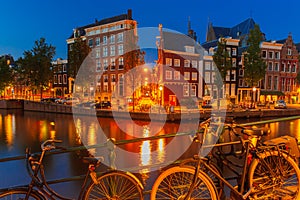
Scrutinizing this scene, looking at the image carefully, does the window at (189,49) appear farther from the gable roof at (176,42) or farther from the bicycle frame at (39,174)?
the bicycle frame at (39,174)

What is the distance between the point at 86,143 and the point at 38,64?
25.9 m

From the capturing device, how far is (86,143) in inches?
766

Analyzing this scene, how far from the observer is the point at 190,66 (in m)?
40.8

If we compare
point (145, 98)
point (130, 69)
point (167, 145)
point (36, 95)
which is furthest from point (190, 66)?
point (36, 95)

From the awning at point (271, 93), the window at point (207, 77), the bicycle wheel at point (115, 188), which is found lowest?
the bicycle wheel at point (115, 188)

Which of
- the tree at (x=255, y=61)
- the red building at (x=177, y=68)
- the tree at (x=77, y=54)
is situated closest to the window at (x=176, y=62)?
the red building at (x=177, y=68)

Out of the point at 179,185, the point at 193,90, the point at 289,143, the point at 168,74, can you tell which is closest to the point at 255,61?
the point at 193,90

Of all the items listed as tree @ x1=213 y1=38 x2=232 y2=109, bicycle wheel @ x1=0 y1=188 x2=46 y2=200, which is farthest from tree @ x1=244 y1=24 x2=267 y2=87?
bicycle wheel @ x1=0 y1=188 x2=46 y2=200

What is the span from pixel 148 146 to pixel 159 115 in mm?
11269

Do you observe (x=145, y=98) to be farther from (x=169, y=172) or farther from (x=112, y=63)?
(x=169, y=172)

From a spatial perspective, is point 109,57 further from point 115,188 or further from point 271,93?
point 115,188

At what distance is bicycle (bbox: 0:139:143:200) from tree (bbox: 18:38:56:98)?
41.3m

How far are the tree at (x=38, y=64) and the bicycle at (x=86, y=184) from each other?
1625 inches

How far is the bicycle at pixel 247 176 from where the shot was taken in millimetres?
2635
